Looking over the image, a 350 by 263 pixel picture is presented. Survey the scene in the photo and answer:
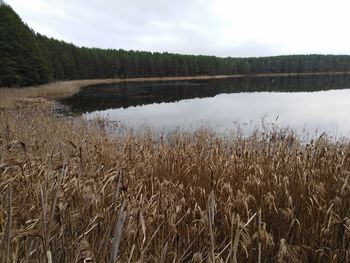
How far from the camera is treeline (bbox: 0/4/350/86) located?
151ft

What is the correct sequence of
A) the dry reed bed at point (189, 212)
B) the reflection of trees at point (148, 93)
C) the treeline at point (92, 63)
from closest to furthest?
1. the dry reed bed at point (189, 212)
2. the reflection of trees at point (148, 93)
3. the treeline at point (92, 63)

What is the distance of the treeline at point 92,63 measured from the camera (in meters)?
46.2

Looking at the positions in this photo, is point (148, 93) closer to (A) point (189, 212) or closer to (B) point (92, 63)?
(A) point (189, 212)

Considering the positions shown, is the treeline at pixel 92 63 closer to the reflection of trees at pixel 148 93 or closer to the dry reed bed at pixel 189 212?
the reflection of trees at pixel 148 93

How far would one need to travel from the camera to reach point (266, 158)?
198 inches

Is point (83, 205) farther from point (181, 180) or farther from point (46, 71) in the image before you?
point (46, 71)

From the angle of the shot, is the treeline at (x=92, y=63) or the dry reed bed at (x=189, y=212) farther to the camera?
the treeline at (x=92, y=63)

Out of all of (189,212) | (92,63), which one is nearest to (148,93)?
(189,212)

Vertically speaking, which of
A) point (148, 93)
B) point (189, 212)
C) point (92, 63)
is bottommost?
point (148, 93)

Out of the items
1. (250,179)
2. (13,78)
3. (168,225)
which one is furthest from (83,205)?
(13,78)

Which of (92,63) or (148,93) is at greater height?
(92,63)

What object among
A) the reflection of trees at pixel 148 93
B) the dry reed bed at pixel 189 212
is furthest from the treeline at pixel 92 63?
the dry reed bed at pixel 189 212

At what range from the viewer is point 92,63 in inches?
3829

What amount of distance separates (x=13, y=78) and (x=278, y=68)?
139m
